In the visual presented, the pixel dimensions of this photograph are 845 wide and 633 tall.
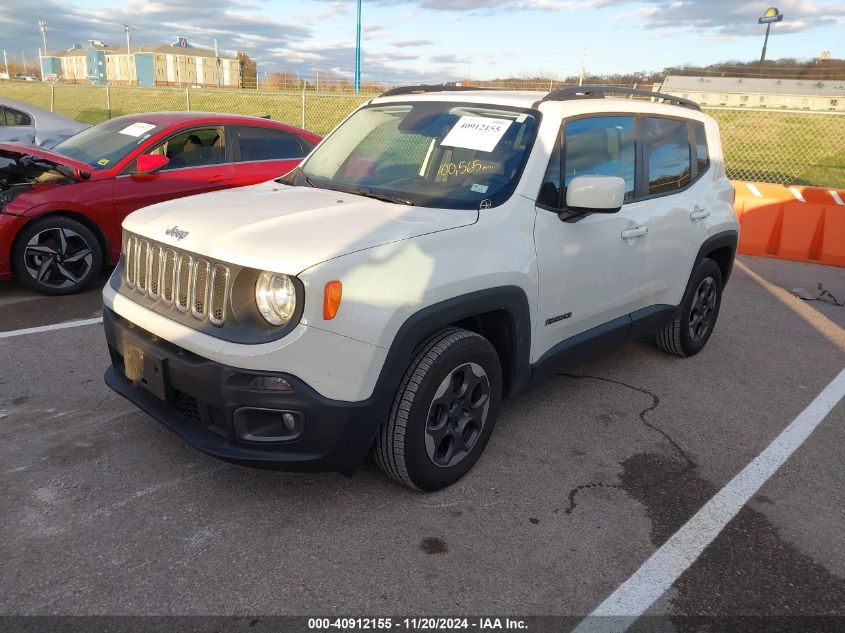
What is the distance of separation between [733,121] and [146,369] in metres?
23.5

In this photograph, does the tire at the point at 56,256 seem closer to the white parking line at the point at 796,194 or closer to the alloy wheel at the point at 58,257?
the alloy wheel at the point at 58,257

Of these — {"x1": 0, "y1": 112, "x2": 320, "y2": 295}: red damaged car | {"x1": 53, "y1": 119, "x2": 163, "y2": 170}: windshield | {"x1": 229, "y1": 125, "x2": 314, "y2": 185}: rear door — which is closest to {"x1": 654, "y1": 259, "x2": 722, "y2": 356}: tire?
{"x1": 229, "y1": 125, "x2": 314, "y2": 185}: rear door

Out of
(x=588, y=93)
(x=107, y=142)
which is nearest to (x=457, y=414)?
(x=588, y=93)

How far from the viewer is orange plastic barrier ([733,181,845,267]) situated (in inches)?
336

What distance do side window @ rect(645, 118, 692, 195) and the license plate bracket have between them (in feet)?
9.78

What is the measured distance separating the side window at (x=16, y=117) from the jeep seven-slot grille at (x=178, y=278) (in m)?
8.80

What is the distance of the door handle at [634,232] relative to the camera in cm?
380

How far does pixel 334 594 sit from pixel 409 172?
2091mm

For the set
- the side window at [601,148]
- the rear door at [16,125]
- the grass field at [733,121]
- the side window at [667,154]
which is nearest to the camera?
the side window at [601,148]

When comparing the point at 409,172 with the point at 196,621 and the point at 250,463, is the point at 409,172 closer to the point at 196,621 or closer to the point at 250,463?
the point at 250,463

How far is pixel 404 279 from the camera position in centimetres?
266

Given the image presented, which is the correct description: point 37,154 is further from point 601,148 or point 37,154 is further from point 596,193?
point 596,193

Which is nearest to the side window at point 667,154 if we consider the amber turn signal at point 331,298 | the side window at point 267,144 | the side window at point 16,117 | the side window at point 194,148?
the amber turn signal at point 331,298

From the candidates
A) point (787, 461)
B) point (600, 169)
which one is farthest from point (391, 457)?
point (787, 461)
